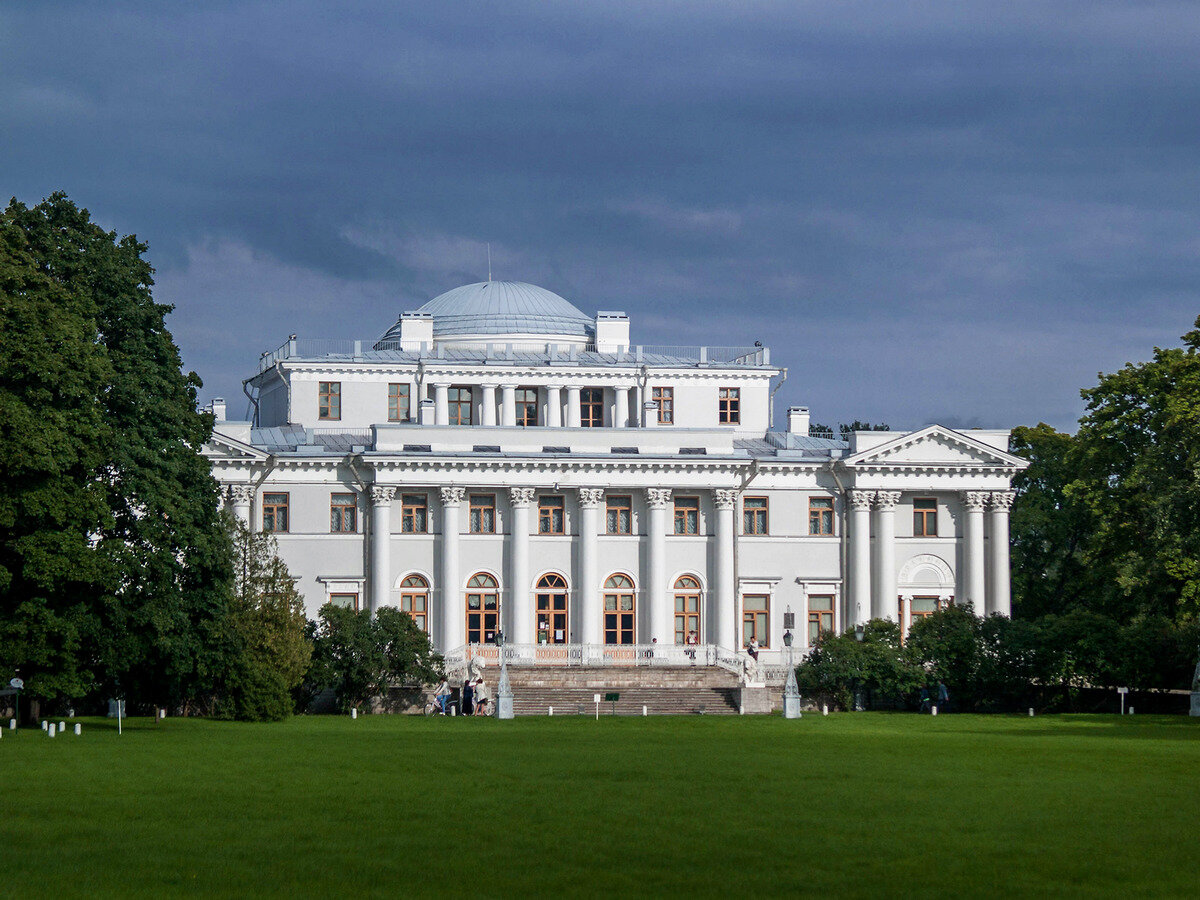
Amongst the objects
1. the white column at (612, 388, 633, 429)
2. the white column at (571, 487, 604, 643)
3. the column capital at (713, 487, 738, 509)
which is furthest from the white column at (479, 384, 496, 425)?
the column capital at (713, 487, 738, 509)

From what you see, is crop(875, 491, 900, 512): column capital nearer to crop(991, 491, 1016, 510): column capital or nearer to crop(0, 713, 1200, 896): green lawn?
crop(991, 491, 1016, 510): column capital

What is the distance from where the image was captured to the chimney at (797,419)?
7456cm

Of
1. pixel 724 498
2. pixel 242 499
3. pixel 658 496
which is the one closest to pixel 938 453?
pixel 724 498

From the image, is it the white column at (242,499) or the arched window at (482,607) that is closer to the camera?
the white column at (242,499)

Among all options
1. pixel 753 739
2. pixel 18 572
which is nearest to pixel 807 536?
pixel 753 739

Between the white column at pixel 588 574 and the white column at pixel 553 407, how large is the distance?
5.39 metres

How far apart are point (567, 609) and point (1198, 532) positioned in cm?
2777

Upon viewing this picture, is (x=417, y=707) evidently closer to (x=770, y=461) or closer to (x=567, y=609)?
(x=567, y=609)

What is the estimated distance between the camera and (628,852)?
18438 millimetres

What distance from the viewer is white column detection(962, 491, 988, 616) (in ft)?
220

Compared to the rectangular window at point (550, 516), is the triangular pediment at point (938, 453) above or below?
above

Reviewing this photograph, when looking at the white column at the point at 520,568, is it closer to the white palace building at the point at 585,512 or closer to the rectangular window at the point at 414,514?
the white palace building at the point at 585,512

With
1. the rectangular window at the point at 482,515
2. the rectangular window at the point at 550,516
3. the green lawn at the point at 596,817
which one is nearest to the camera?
the green lawn at the point at 596,817

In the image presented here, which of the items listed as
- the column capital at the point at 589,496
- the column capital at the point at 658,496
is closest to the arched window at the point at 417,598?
the column capital at the point at 589,496
